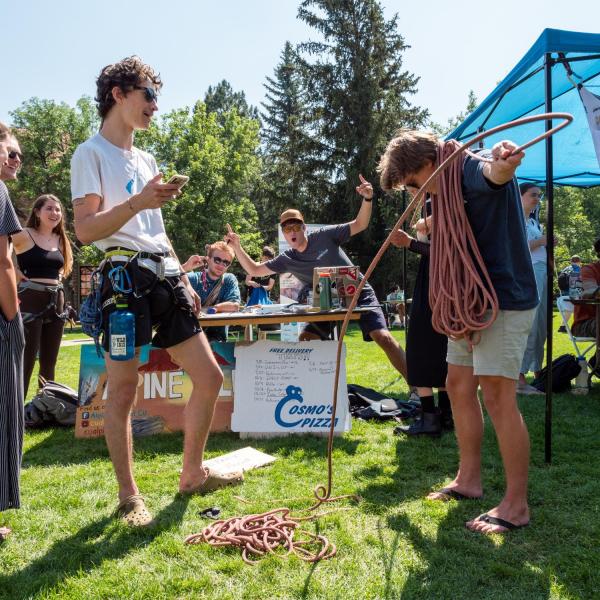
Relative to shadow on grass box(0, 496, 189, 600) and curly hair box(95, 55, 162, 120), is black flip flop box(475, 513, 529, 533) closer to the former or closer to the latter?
shadow on grass box(0, 496, 189, 600)

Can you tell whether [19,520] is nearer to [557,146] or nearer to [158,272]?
[158,272]

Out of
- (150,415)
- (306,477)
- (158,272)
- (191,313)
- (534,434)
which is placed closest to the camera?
(158,272)

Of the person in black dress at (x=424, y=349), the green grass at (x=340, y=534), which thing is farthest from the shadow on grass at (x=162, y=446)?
the person in black dress at (x=424, y=349)

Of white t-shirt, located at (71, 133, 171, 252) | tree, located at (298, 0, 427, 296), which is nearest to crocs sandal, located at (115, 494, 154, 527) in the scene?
white t-shirt, located at (71, 133, 171, 252)

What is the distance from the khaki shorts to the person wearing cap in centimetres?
219

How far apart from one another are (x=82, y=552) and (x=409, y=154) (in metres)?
2.24

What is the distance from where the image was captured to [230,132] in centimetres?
2980

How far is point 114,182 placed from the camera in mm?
2473

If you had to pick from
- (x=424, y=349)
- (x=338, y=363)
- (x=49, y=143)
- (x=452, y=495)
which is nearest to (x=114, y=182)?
(x=338, y=363)

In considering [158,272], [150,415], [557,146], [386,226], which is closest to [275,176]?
[386,226]

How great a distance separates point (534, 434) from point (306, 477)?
1.80m

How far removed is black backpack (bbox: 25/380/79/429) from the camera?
457cm

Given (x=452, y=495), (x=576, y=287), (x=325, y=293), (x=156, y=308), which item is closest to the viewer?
(x=156, y=308)

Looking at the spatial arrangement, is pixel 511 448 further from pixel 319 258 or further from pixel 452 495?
pixel 319 258
